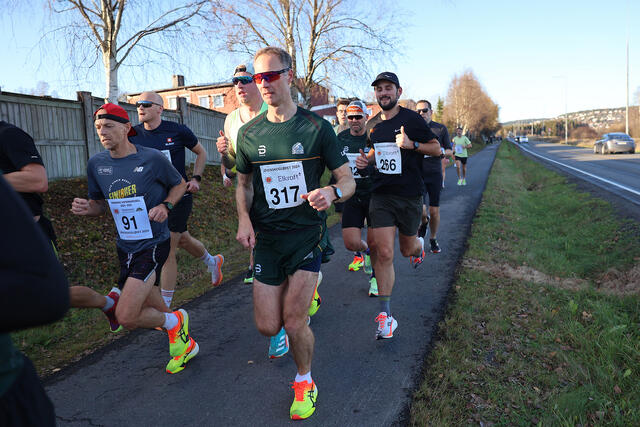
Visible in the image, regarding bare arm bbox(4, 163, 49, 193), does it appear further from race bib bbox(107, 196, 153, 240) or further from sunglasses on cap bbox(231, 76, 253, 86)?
sunglasses on cap bbox(231, 76, 253, 86)

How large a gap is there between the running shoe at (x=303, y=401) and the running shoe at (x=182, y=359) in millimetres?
1218

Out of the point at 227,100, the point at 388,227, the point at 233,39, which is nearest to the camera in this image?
the point at 388,227

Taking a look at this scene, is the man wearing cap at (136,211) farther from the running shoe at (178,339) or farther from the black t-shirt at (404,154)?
the black t-shirt at (404,154)

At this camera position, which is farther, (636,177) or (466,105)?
(466,105)

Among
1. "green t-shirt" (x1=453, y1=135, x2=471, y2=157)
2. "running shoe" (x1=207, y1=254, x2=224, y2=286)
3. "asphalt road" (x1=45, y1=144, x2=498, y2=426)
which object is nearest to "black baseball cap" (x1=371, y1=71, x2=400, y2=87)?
"asphalt road" (x1=45, y1=144, x2=498, y2=426)

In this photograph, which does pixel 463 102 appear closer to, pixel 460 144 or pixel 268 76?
pixel 460 144

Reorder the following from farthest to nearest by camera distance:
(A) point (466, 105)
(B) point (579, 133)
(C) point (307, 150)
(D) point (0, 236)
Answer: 1. (B) point (579, 133)
2. (A) point (466, 105)
3. (C) point (307, 150)
4. (D) point (0, 236)

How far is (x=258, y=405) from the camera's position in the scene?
10.3 feet

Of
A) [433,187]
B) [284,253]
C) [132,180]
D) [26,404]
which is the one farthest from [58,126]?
[26,404]

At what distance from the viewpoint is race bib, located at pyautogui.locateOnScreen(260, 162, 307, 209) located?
9.95 ft

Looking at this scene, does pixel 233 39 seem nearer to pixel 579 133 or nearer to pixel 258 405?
pixel 258 405

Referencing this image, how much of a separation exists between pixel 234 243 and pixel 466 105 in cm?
7762

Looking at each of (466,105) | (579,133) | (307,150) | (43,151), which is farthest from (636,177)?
(579,133)

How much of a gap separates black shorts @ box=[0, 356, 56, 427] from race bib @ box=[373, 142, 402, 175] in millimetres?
3796
